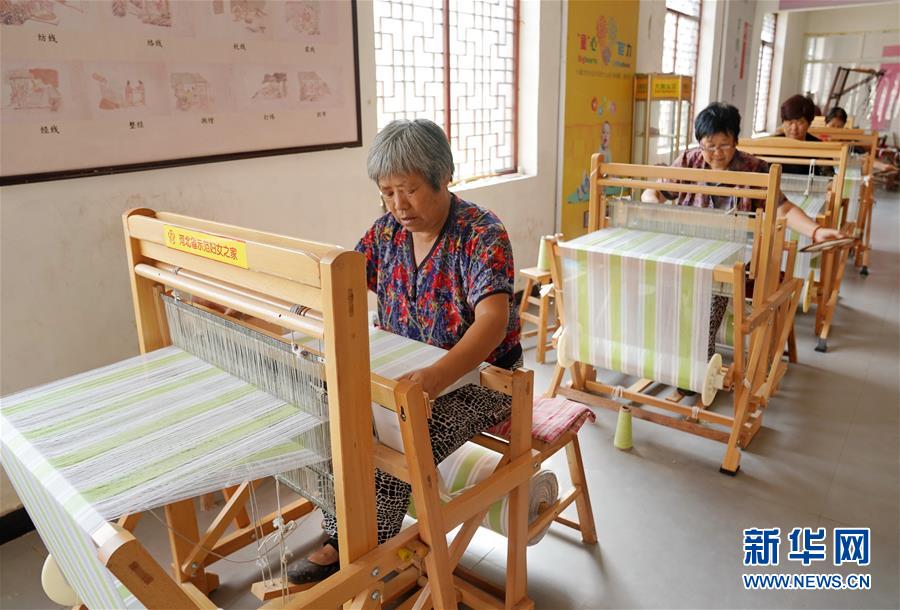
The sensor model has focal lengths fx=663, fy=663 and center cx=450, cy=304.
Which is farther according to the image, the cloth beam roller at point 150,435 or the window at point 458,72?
the window at point 458,72

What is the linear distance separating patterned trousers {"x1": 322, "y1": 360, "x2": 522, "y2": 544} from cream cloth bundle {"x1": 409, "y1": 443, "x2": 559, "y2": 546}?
193 mm

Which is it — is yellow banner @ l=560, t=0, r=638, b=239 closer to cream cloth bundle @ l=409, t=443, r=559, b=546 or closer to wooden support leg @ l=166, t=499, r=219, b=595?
cream cloth bundle @ l=409, t=443, r=559, b=546

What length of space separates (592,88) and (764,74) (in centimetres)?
619

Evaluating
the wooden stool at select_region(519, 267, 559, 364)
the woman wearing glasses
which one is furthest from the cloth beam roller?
the woman wearing glasses

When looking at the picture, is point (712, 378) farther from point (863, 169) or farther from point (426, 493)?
point (863, 169)

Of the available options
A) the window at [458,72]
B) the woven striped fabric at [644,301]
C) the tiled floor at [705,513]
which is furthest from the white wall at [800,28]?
the woven striped fabric at [644,301]

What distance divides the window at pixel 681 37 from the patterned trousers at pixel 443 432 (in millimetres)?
5298

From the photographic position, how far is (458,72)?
12.4ft

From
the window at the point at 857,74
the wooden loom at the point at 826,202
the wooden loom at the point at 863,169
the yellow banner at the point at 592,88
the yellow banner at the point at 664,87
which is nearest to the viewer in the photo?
the wooden loom at the point at 826,202

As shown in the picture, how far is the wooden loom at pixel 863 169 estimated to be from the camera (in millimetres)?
4621

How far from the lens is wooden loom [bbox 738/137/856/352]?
3512 mm

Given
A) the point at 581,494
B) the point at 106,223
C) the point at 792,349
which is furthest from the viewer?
the point at 792,349

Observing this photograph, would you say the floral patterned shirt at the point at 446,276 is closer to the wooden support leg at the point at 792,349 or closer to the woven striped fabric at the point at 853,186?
the wooden support leg at the point at 792,349

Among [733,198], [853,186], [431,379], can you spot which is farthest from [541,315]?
[853,186]
